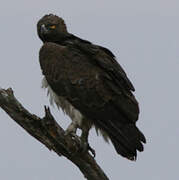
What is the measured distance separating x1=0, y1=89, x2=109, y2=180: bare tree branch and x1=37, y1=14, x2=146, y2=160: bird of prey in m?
0.54

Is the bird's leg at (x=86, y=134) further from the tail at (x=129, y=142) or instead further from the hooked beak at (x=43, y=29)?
the hooked beak at (x=43, y=29)

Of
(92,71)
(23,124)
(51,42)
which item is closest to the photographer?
(23,124)

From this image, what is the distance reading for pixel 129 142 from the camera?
809cm

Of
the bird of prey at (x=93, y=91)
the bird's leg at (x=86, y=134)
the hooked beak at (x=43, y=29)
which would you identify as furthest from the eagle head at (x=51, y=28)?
the bird's leg at (x=86, y=134)

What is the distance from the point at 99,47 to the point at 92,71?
25.1 inches

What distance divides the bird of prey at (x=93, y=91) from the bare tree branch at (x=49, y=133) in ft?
1.78

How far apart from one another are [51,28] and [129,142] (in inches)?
145

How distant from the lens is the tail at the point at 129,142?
8078mm

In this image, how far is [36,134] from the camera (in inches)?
302

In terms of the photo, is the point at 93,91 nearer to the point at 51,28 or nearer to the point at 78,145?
the point at 78,145

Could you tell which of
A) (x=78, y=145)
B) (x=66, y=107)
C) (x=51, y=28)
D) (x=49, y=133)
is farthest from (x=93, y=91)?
(x=51, y=28)

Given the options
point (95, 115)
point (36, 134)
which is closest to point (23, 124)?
point (36, 134)

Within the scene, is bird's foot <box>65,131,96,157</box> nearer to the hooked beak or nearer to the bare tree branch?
the bare tree branch

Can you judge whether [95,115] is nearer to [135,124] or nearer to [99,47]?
[135,124]
